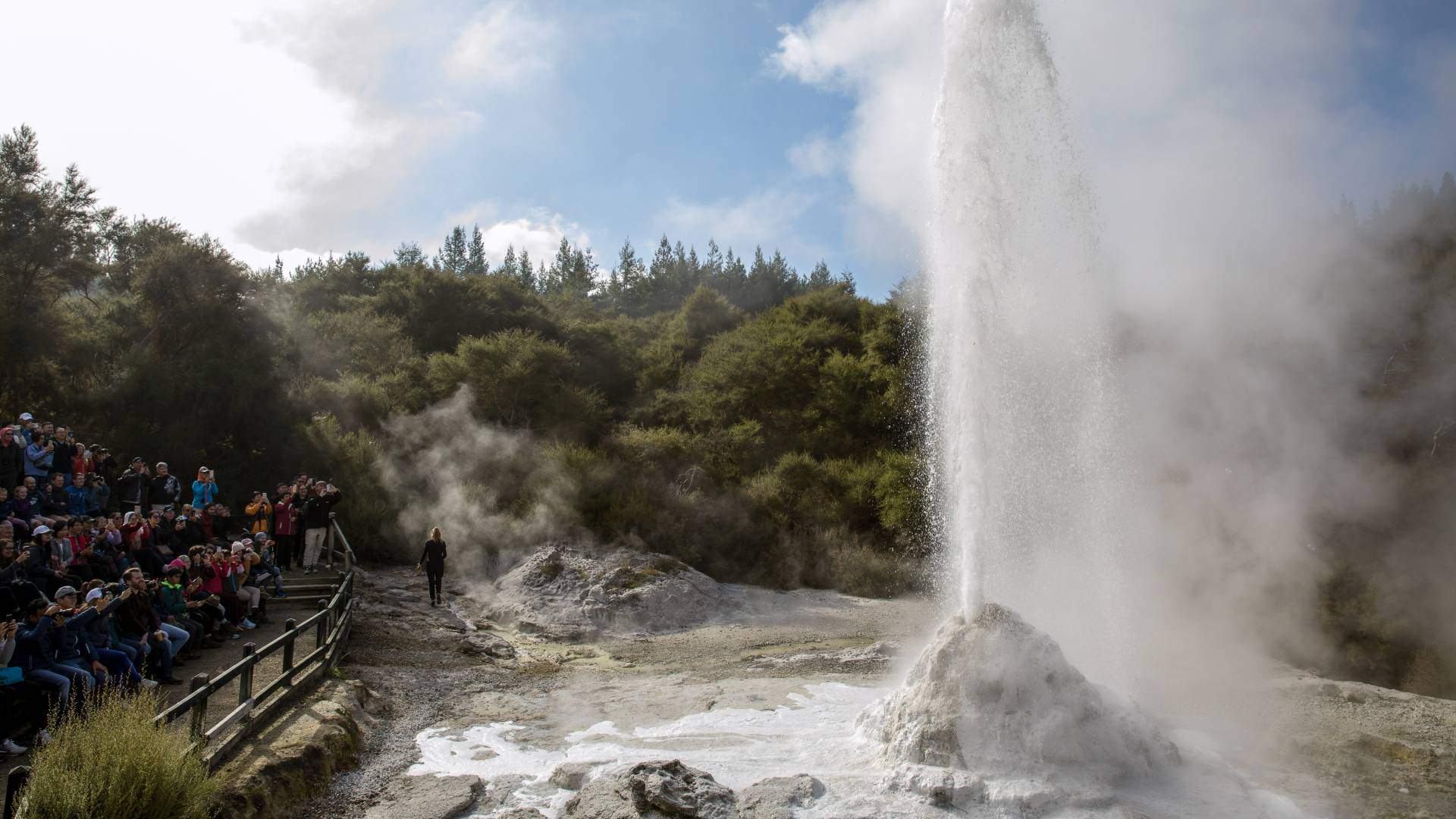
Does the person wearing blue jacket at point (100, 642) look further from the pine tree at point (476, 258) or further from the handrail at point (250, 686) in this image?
the pine tree at point (476, 258)

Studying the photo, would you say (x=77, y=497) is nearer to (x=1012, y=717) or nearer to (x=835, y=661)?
(x=835, y=661)

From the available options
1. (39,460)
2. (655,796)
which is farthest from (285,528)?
(655,796)

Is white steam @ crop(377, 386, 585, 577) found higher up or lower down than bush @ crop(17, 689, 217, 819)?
higher up

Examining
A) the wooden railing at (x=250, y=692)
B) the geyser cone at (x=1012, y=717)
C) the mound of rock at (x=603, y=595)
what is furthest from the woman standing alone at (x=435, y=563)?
the geyser cone at (x=1012, y=717)

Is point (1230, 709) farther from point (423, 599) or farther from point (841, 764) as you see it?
point (423, 599)

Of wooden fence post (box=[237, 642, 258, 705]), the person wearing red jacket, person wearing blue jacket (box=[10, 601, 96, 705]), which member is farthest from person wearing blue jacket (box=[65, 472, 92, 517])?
wooden fence post (box=[237, 642, 258, 705])

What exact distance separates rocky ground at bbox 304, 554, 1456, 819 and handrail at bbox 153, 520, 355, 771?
0.73 metres

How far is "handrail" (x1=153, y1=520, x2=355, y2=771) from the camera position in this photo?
20.7ft

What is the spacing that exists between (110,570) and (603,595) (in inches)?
324

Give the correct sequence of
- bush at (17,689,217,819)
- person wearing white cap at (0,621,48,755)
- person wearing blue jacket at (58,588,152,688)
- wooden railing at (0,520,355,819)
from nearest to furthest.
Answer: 1. bush at (17,689,217,819)
2. wooden railing at (0,520,355,819)
3. person wearing white cap at (0,621,48,755)
4. person wearing blue jacket at (58,588,152,688)

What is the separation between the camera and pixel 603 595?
16.0 metres

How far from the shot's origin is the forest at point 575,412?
56.9ft

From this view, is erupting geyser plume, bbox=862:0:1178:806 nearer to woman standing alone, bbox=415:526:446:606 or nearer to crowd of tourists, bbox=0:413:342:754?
crowd of tourists, bbox=0:413:342:754

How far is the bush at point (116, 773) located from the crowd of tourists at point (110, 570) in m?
0.29
